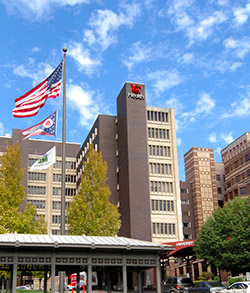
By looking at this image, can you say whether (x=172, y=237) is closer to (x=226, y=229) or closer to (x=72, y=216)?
(x=226, y=229)

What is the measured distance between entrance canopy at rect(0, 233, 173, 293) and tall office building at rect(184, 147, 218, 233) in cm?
9673

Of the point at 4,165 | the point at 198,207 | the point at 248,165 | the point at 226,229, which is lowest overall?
the point at 226,229

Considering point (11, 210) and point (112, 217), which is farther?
point (112, 217)

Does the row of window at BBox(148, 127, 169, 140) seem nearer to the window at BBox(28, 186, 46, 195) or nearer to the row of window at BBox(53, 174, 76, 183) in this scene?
the row of window at BBox(53, 174, 76, 183)

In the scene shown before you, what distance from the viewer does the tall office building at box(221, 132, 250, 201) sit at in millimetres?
103938

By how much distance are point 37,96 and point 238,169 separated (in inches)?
3547

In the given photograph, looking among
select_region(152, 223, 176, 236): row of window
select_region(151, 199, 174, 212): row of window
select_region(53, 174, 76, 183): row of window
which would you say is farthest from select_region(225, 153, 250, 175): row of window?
Answer: select_region(53, 174, 76, 183): row of window

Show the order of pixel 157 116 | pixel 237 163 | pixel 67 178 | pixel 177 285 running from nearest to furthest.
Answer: pixel 177 285
pixel 157 116
pixel 67 178
pixel 237 163

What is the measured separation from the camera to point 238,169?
110 metres

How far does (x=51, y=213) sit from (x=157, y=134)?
1423 inches

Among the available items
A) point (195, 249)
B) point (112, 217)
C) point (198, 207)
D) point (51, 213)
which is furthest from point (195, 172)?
point (112, 217)

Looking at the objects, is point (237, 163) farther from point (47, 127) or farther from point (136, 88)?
point (47, 127)

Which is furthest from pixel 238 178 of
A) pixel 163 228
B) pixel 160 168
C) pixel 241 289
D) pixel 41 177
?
pixel 241 289

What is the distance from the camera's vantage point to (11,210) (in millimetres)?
35500
